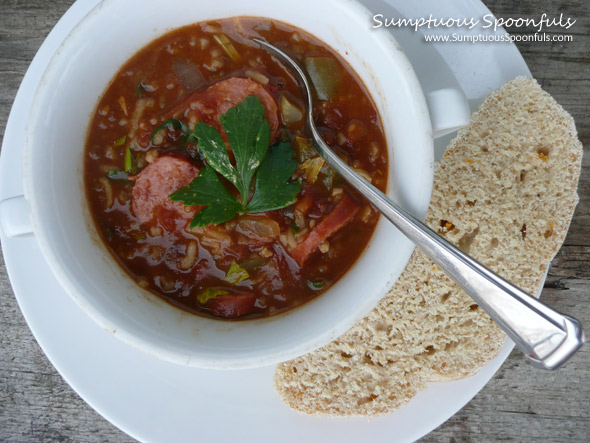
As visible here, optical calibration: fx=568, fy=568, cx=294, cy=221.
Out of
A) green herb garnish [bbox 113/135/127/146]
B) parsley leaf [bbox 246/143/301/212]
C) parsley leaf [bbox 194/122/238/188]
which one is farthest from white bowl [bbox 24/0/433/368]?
parsley leaf [bbox 194/122/238/188]

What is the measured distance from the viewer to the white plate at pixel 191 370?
2824 mm

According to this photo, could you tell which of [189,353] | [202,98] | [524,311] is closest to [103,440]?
[189,353]

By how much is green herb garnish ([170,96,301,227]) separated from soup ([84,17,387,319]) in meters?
0.01

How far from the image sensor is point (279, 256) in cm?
257

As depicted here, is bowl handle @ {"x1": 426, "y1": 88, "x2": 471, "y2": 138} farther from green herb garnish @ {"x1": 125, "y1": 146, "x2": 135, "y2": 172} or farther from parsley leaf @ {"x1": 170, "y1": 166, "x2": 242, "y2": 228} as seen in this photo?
green herb garnish @ {"x1": 125, "y1": 146, "x2": 135, "y2": 172}

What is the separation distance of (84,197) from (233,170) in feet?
2.31

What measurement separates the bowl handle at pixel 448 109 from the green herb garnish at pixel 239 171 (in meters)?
0.64

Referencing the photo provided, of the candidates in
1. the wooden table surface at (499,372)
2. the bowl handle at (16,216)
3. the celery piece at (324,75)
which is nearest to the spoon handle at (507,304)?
the celery piece at (324,75)

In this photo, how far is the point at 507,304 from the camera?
194cm

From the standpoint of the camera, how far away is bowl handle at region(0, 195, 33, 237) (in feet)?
7.36

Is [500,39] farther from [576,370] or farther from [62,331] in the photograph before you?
[62,331]

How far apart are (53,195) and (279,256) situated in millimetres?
994

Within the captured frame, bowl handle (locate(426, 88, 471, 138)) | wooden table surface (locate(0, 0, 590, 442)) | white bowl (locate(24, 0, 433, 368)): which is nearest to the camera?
bowl handle (locate(426, 88, 471, 138))

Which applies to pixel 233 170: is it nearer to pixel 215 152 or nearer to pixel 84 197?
pixel 215 152
